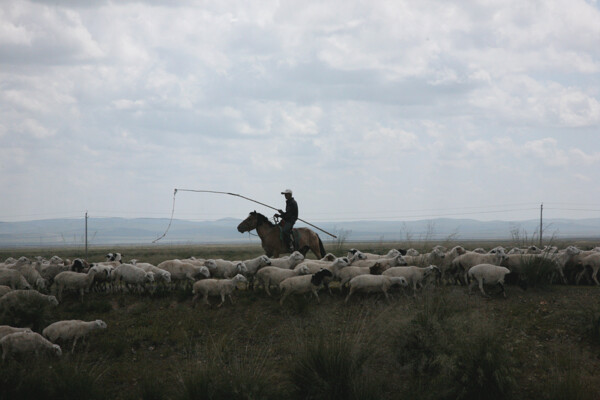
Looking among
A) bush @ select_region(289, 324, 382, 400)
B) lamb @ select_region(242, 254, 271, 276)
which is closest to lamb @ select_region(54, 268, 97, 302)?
lamb @ select_region(242, 254, 271, 276)

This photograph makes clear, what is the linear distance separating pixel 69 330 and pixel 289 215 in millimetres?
9873

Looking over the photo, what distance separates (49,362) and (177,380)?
8.51ft

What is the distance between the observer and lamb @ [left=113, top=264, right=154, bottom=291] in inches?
692

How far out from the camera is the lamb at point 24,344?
1227cm

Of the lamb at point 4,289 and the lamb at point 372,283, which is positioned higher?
the lamb at point 372,283

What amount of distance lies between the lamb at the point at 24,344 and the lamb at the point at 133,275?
4.97 m

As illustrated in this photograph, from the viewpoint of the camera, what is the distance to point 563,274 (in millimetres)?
18000

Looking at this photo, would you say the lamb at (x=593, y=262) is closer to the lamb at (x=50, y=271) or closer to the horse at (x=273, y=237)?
the horse at (x=273, y=237)

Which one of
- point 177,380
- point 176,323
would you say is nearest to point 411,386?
point 177,380

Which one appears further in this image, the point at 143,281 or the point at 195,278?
the point at 195,278

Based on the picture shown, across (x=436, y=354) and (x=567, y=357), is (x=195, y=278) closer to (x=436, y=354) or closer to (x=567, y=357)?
(x=436, y=354)

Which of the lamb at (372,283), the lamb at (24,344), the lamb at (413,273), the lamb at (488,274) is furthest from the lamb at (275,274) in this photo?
the lamb at (24,344)

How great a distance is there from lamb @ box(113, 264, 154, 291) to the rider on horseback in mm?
5810

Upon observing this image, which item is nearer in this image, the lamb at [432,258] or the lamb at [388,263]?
the lamb at [388,263]
